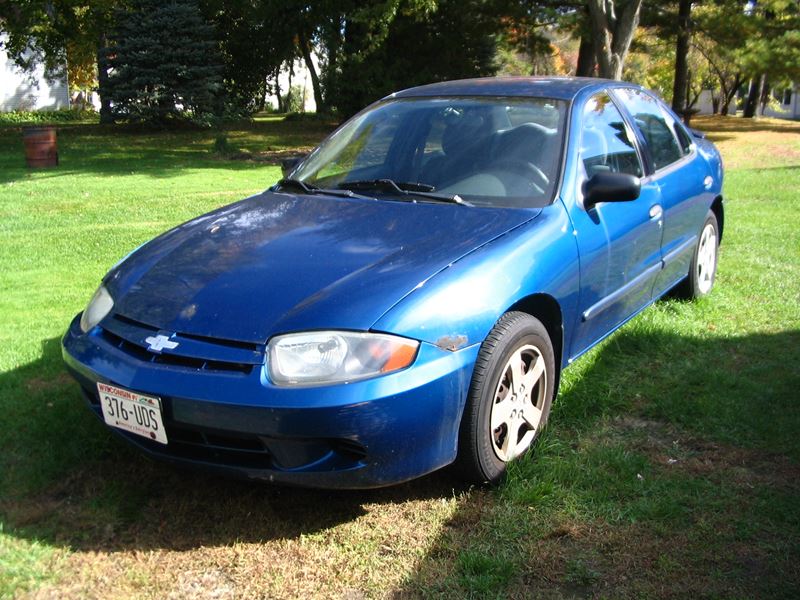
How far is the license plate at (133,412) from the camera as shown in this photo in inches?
105

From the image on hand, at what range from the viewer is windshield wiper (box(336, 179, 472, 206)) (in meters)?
3.54

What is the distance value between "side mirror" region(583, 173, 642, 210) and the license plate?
210 cm

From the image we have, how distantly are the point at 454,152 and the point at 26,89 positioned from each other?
3716 cm

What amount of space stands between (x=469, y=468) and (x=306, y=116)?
30216 mm

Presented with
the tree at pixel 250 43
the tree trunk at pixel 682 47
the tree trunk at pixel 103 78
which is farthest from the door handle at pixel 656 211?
the tree trunk at pixel 103 78

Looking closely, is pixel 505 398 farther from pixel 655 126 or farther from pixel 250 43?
pixel 250 43

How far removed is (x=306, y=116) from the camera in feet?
104

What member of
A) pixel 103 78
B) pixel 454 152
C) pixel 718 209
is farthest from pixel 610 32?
pixel 454 152

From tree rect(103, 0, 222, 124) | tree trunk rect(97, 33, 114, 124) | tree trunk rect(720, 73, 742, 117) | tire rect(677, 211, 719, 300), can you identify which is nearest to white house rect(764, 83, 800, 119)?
tree trunk rect(720, 73, 742, 117)

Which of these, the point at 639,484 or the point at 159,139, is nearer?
the point at 639,484

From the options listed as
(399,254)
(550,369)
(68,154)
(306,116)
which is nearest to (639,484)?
(550,369)

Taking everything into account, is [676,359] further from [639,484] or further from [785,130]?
[785,130]

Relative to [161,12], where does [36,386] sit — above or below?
below

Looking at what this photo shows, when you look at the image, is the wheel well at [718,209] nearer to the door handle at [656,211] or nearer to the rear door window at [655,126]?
the rear door window at [655,126]
